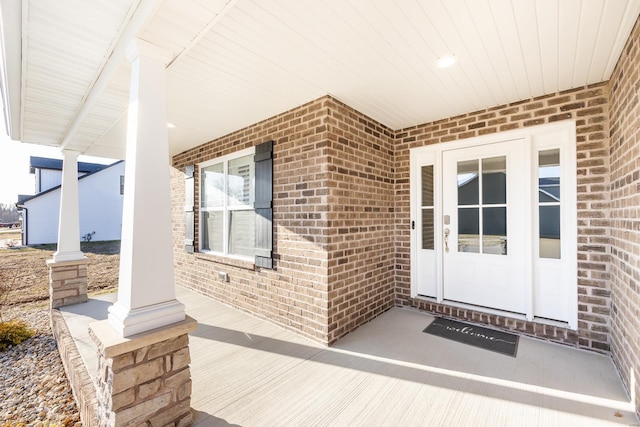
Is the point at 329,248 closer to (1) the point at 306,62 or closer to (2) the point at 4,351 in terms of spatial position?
(1) the point at 306,62

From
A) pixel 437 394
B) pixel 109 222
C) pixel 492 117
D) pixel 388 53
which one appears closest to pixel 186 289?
pixel 437 394

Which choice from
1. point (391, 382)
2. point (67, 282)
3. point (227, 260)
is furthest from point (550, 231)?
point (67, 282)

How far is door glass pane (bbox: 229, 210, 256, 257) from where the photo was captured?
3963 mm

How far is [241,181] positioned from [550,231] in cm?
395

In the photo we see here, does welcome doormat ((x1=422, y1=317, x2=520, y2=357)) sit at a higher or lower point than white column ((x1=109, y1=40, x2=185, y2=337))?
lower

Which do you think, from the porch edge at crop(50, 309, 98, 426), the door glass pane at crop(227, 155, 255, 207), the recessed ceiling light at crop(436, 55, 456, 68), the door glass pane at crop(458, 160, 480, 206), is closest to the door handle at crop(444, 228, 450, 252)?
the door glass pane at crop(458, 160, 480, 206)

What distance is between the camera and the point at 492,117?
3180mm

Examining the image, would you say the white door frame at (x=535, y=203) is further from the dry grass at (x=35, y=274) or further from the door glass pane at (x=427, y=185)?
the dry grass at (x=35, y=274)

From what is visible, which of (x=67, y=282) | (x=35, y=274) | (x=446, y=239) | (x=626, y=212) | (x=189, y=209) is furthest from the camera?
(x=35, y=274)

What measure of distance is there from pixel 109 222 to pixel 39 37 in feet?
52.4

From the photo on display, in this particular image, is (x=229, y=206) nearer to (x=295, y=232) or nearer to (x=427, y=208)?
(x=295, y=232)

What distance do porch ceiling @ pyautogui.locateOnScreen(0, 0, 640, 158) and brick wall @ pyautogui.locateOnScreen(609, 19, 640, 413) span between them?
23 cm

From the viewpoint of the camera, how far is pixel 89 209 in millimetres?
14188

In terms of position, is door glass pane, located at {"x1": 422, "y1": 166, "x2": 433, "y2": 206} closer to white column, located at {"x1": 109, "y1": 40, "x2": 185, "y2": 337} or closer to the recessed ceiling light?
the recessed ceiling light
